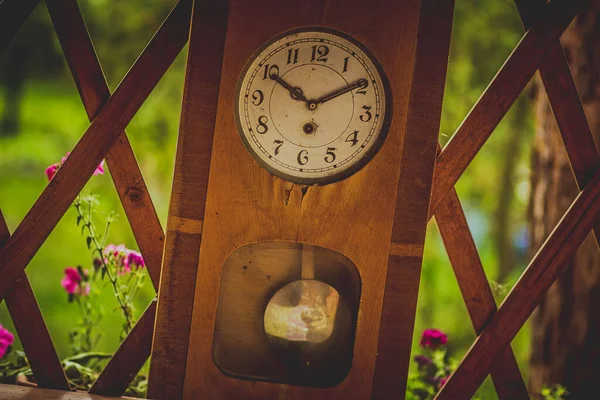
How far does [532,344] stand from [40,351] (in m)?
2.14

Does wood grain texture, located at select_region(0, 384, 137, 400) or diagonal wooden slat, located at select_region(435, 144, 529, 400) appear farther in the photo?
diagonal wooden slat, located at select_region(435, 144, 529, 400)

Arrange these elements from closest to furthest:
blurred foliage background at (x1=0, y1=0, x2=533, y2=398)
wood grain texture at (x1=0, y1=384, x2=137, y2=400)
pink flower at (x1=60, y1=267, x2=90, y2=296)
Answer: wood grain texture at (x1=0, y1=384, x2=137, y2=400) < pink flower at (x1=60, y1=267, x2=90, y2=296) < blurred foliage background at (x1=0, y1=0, x2=533, y2=398)

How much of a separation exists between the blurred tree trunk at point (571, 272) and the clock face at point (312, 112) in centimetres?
133

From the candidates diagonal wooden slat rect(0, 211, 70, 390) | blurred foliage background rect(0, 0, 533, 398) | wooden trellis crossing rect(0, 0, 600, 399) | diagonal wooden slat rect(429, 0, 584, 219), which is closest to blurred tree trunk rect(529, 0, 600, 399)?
blurred foliage background rect(0, 0, 533, 398)

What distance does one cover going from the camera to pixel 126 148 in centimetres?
194

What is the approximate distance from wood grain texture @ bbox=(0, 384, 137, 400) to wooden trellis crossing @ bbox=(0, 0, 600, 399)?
0.07 metres

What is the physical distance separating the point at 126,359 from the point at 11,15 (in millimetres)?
1172

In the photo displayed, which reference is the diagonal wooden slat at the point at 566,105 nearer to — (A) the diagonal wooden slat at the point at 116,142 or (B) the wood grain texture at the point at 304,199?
(B) the wood grain texture at the point at 304,199

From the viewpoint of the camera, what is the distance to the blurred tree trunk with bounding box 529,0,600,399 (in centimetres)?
254

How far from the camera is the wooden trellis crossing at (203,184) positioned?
1.68 m

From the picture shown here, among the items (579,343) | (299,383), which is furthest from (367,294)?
(579,343)

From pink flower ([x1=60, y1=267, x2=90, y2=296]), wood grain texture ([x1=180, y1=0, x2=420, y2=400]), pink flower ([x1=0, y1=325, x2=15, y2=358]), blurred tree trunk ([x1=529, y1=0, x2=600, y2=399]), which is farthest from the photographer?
blurred tree trunk ([x1=529, y1=0, x2=600, y2=399])

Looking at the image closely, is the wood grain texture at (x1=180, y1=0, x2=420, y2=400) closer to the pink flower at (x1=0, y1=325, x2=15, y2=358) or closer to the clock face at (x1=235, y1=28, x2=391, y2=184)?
the clock face at (x1=235, y1=28, x2=391, y2=184)

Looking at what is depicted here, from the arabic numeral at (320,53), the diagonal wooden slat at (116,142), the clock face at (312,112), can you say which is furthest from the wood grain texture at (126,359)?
the arabic numeral at (320,53)
